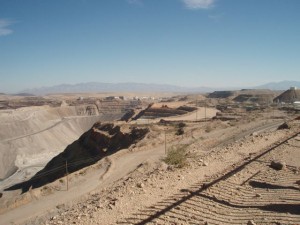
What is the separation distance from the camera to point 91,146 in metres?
38.8

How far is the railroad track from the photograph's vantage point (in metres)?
8.66

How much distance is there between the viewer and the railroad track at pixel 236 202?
28.4 feet

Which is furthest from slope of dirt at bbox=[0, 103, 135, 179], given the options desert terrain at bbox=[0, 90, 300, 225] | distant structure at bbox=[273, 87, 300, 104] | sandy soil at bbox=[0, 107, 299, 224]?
distant structure at bbox=[273, 87, 300, 104]

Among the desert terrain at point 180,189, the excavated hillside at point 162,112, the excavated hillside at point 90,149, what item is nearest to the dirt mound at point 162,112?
the excavated hillside at point 162,112

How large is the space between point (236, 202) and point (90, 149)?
29863mm

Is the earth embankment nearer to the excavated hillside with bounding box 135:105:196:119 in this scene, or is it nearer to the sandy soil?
the excavated hillside with bounding box 135:105:196:119

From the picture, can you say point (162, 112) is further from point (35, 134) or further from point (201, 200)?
point (201, 200)

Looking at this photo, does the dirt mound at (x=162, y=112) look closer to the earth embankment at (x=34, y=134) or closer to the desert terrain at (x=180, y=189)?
the earth embankment at (x=34, y=134)

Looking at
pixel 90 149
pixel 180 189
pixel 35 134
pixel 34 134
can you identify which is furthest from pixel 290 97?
pixel 180 189

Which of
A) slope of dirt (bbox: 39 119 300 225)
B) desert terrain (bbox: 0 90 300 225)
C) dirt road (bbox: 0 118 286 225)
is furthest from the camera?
dirt road (bbox: 0 118 286 225)

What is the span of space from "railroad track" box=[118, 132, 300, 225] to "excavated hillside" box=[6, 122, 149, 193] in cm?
1978

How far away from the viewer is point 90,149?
38.2 meters

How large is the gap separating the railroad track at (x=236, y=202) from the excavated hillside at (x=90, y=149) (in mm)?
19776

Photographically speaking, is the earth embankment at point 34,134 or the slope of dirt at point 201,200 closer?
the slope of dirt at point 201,200
